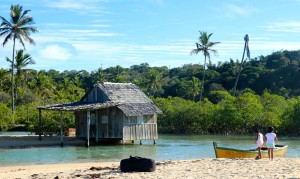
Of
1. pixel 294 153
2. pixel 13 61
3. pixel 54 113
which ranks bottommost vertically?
pixel 294 153

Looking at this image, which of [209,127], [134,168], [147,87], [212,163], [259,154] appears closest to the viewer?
[134,168]

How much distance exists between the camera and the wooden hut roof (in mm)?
34156

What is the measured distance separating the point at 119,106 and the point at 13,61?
28.5 m

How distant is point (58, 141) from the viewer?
37.1 meters

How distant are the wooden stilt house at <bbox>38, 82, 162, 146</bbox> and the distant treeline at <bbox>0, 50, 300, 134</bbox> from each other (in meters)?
6.22

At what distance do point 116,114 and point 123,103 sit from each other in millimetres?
1065

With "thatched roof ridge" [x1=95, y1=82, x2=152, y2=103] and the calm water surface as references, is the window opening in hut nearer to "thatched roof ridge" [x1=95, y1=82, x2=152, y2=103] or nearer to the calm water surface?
"thatched roof ridge" [x1=95, y1=82, x2=152, y2=103]

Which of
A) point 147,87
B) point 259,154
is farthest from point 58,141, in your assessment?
point 147,87

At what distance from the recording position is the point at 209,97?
71750 mm

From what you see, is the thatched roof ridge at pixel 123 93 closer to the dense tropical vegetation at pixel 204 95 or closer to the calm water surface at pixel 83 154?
the calm water surface at pixel 83 154

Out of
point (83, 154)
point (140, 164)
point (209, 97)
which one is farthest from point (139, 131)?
point (209, 97)

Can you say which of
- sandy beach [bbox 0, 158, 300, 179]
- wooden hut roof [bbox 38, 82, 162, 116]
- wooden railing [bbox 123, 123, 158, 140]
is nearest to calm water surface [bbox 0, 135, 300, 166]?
wooden railing [bbox 123, 123, 158, 140]

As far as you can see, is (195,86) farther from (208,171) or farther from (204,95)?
(208,171)

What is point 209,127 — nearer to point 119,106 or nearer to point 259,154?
point 119,106
